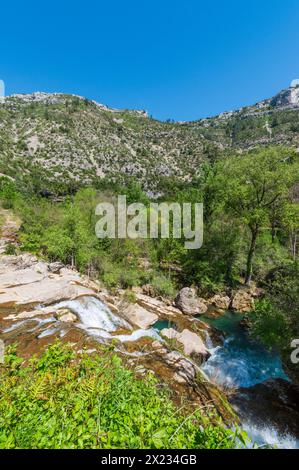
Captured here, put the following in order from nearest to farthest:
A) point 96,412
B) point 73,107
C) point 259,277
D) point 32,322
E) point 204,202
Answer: point 96,412 → point 32,322 → point 259,277 → point 204,202 → point 73,107

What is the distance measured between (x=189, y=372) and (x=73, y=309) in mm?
7210

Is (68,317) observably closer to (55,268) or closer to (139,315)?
(139,315)

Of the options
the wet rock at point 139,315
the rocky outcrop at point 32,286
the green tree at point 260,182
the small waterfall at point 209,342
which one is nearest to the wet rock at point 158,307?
the wet rock at point 139,315

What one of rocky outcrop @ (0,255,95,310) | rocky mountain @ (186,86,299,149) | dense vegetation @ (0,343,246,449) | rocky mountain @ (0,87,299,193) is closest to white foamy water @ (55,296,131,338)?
rocky outcrop @ (0,255,95,310)

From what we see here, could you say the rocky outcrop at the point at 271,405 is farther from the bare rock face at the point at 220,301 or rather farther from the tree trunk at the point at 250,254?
the tree trunk at the point at 250,254

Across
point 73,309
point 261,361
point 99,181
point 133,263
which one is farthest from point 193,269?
point 99,181

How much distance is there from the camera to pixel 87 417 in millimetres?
2502

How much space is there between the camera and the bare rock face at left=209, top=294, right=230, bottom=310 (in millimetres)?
20234

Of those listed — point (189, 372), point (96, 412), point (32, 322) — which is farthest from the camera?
point (32, 322)

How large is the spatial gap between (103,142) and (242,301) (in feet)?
316

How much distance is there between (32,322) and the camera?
10.7m

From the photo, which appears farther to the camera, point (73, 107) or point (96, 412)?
point (73, 107)

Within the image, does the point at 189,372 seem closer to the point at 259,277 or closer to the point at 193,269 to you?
the point at 193,269

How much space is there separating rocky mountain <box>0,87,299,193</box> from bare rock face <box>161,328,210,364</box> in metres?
74.8
